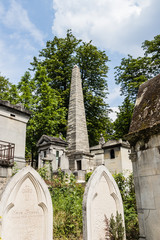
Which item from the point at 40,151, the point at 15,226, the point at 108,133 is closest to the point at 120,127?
the point at 108,133

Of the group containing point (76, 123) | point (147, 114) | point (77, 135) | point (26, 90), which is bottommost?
point (147, 114)

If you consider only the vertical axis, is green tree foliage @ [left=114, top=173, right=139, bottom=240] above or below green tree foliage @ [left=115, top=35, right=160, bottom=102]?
below

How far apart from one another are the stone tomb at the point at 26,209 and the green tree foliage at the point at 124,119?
19784 mm

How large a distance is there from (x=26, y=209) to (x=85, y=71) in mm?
28781

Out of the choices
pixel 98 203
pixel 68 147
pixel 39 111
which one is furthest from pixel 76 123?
Answer: pixel 98 203

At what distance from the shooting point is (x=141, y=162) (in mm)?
4543

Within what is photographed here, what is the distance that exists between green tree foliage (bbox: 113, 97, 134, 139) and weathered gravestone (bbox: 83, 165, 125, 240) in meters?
18.8

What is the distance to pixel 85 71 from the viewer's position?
31047mm

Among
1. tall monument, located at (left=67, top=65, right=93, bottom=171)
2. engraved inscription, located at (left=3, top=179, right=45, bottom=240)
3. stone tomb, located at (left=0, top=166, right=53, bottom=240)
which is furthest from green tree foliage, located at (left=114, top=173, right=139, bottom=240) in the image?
tall monument, located at (left=67, top=65, right=93, bottom=171)

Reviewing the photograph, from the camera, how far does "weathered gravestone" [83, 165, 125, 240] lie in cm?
407

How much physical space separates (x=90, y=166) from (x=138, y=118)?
1500cm

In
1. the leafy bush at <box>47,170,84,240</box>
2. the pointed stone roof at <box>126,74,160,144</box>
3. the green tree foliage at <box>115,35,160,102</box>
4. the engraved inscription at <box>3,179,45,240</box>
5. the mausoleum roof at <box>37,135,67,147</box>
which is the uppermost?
the green tree foliage at <box>115,35,160,102</box>

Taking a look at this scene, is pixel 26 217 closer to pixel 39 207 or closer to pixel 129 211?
pixel 39 207

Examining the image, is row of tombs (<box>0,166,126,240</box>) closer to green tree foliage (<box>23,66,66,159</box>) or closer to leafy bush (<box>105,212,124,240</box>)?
leafy bush (<box>105,212,124,240</box>)
